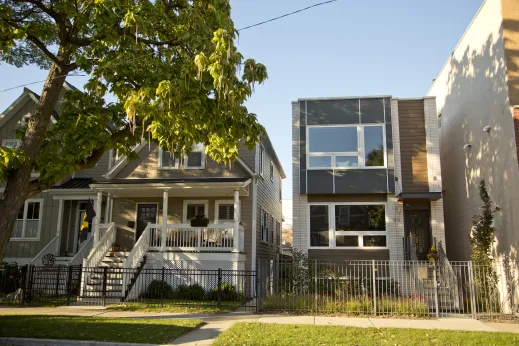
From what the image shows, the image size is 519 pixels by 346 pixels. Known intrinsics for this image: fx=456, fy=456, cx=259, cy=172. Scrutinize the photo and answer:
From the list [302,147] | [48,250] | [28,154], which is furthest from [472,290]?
[48,250]

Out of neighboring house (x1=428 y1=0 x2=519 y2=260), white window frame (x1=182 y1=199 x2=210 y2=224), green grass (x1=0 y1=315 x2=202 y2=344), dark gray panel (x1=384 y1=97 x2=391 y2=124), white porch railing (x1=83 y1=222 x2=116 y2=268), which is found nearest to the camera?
green grass (x1=0 y1=315 x2=202 y2=344)

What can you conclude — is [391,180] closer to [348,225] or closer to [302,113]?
[348,225]

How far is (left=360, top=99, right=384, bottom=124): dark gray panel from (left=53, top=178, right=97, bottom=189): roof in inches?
469

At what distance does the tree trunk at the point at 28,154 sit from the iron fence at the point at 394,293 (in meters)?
6.71

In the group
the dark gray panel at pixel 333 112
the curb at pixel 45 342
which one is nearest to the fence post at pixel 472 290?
the dark gray panel at pixel 333 112

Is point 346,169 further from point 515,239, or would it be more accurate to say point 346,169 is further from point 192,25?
point 192,25

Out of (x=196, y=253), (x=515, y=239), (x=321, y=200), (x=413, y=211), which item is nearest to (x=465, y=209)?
(x=413, y=211)

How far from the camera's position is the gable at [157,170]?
19.6 meters

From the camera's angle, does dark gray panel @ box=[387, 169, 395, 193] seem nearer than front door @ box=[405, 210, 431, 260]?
Yes

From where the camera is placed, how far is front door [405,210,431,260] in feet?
58.7

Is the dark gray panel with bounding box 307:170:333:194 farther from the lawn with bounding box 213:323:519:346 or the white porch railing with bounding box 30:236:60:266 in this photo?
the white porch railing with bounding box 30:236:60:266

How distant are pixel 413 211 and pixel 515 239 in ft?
16.5

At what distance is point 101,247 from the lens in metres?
18.2

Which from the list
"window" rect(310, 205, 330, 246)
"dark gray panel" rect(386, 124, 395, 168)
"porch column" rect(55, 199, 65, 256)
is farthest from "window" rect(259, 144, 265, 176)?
"porch column" rect(55, 199, 65, 256)
